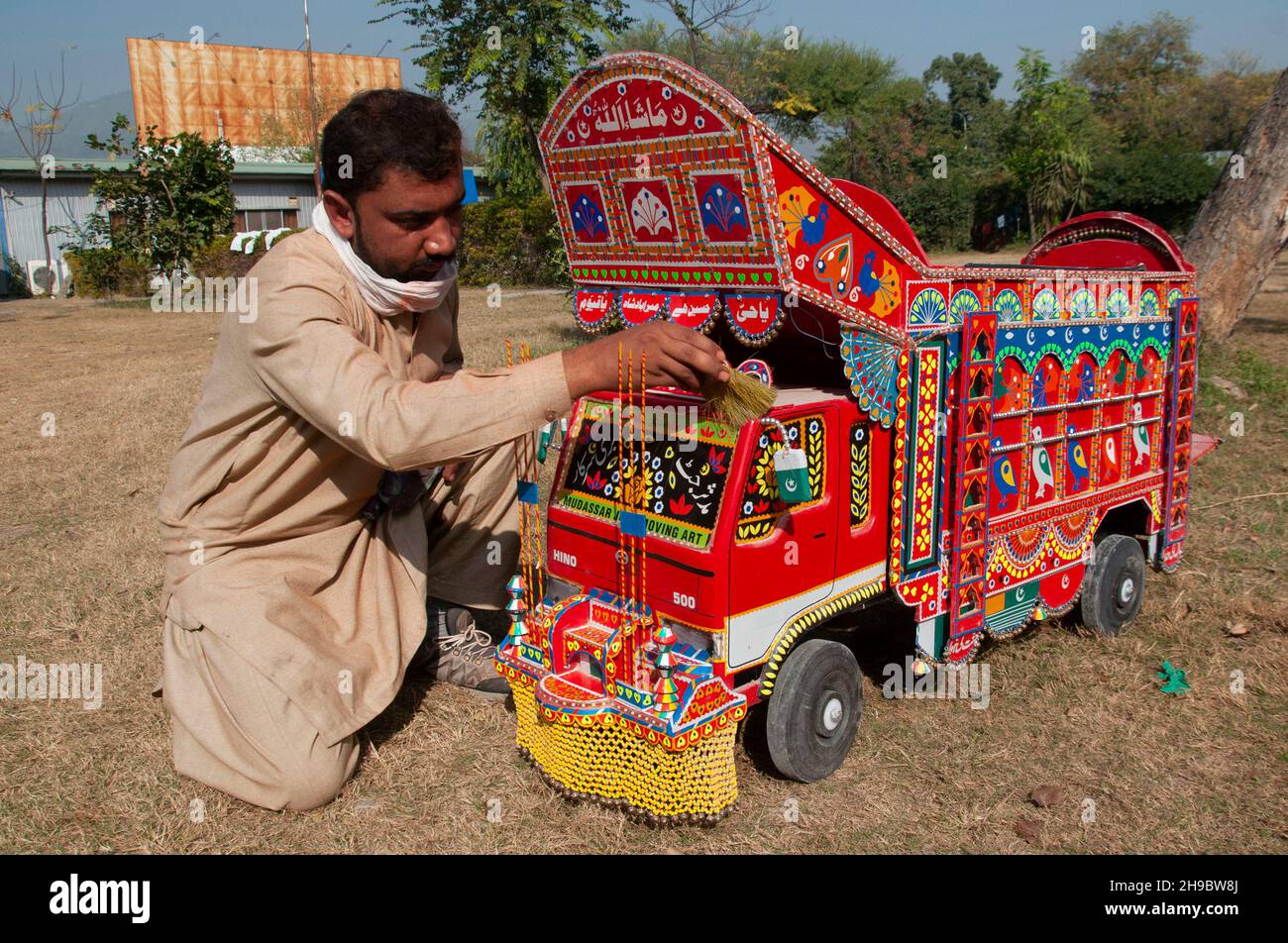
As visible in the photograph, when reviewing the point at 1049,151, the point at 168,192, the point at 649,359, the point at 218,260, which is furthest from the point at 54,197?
the point at 649,359

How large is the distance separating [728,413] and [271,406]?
5.09 ft

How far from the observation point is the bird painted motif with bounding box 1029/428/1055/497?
13.9ft

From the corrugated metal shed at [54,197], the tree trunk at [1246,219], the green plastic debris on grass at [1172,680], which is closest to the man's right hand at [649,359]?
the green plastic debris on grass at [1172,680]

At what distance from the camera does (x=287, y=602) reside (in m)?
3.43

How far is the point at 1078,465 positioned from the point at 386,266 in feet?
10.4

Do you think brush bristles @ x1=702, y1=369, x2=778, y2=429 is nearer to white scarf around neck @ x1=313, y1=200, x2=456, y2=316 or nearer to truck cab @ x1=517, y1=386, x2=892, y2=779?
truck cab @ x1=517, y1=386, x2=892, y2=779

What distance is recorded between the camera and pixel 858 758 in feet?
11.9

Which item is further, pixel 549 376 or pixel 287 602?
pixel 287 602

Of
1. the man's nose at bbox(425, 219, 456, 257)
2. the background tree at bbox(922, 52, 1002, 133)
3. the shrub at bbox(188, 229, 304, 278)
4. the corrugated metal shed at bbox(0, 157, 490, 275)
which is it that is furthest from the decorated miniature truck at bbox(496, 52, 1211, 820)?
the background tree at bbox(922, 52, 1002, 133)

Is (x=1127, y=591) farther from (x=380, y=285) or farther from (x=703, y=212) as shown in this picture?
(x=380, y=285)

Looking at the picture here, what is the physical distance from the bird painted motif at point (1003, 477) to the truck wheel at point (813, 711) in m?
1.07

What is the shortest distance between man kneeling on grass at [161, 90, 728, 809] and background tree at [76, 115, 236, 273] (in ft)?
69.3

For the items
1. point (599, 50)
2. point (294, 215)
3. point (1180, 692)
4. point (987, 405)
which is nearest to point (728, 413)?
point (987, 405)
